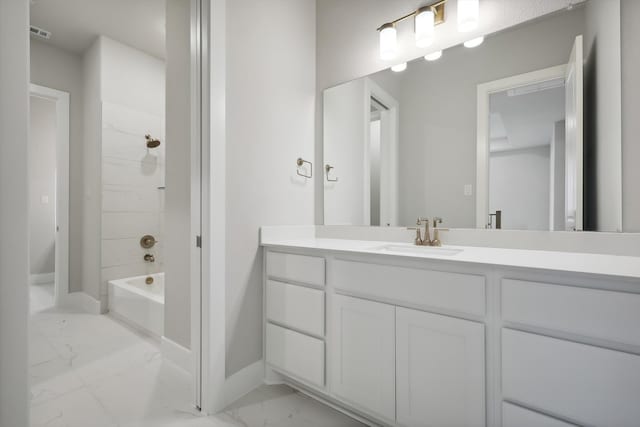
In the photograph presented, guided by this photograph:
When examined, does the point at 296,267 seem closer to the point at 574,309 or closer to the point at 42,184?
the point at 574,309

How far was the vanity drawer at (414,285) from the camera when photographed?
102 cm

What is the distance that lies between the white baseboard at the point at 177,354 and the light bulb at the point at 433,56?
2.29 m

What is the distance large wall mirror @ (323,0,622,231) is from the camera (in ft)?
3.96

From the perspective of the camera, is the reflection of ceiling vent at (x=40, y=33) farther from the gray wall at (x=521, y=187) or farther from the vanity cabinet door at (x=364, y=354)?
the gray wall at (x=521, y=187)

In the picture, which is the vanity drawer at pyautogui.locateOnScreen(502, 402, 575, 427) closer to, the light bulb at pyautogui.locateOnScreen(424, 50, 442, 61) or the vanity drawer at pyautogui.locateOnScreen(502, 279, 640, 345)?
the vanity drawer at pyautogui.locateOnScreen(502, 279, 640, 345)

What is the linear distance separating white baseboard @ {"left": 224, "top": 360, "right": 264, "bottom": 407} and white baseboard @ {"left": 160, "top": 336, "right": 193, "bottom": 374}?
399 millimetres

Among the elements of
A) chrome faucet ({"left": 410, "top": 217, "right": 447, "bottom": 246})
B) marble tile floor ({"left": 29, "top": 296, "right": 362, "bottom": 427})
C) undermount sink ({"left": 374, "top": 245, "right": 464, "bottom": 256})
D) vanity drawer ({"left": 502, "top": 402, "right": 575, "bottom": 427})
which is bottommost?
marble tile floor ({"left": 29, "top": 296, "right": 362, "bottom": 427})

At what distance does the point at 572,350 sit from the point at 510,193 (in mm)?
802

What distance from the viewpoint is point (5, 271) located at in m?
0.80

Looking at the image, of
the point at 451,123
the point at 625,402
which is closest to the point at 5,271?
the point at 625,402

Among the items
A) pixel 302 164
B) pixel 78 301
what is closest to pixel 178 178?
pixel 302 164

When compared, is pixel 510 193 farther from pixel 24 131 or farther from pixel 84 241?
pixel 84 241

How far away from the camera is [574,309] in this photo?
0.85 m

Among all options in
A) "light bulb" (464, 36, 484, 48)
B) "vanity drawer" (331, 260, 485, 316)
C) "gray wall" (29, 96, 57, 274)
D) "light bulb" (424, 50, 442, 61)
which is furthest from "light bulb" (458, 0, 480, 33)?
"gray wall" (29, 96, 57, 274)
